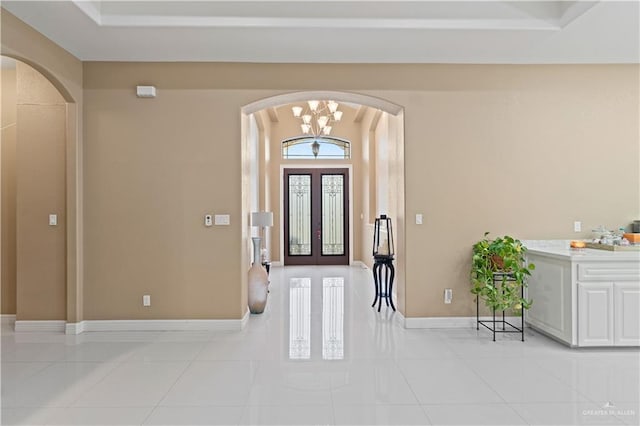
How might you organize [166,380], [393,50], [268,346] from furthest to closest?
[393,50], [268,346], [166,380]

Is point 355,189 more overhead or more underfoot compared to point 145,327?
more overhead

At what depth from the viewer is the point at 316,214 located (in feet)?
34.4

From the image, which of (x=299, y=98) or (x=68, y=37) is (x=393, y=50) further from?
(x=68, y=37)

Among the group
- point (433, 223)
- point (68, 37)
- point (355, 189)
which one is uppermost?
point (68, 37)

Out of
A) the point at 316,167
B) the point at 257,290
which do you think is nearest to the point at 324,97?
the point at 257,290

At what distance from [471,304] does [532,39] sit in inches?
112

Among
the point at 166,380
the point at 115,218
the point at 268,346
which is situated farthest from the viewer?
the point at 115,218

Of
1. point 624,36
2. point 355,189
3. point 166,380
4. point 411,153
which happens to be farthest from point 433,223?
point 355,189

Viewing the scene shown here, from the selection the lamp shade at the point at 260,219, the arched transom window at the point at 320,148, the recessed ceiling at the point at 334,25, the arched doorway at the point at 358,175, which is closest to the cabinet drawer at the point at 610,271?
the recessed ceiling at the point at 334,25

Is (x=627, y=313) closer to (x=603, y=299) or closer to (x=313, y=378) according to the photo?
(x=603, y=299)

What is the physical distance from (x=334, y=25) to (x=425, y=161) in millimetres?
1797

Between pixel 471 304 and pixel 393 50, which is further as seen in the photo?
pixel 471 304

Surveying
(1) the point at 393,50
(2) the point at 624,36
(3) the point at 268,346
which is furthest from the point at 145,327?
(2) the point at 624,36

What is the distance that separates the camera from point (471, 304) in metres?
4.79
